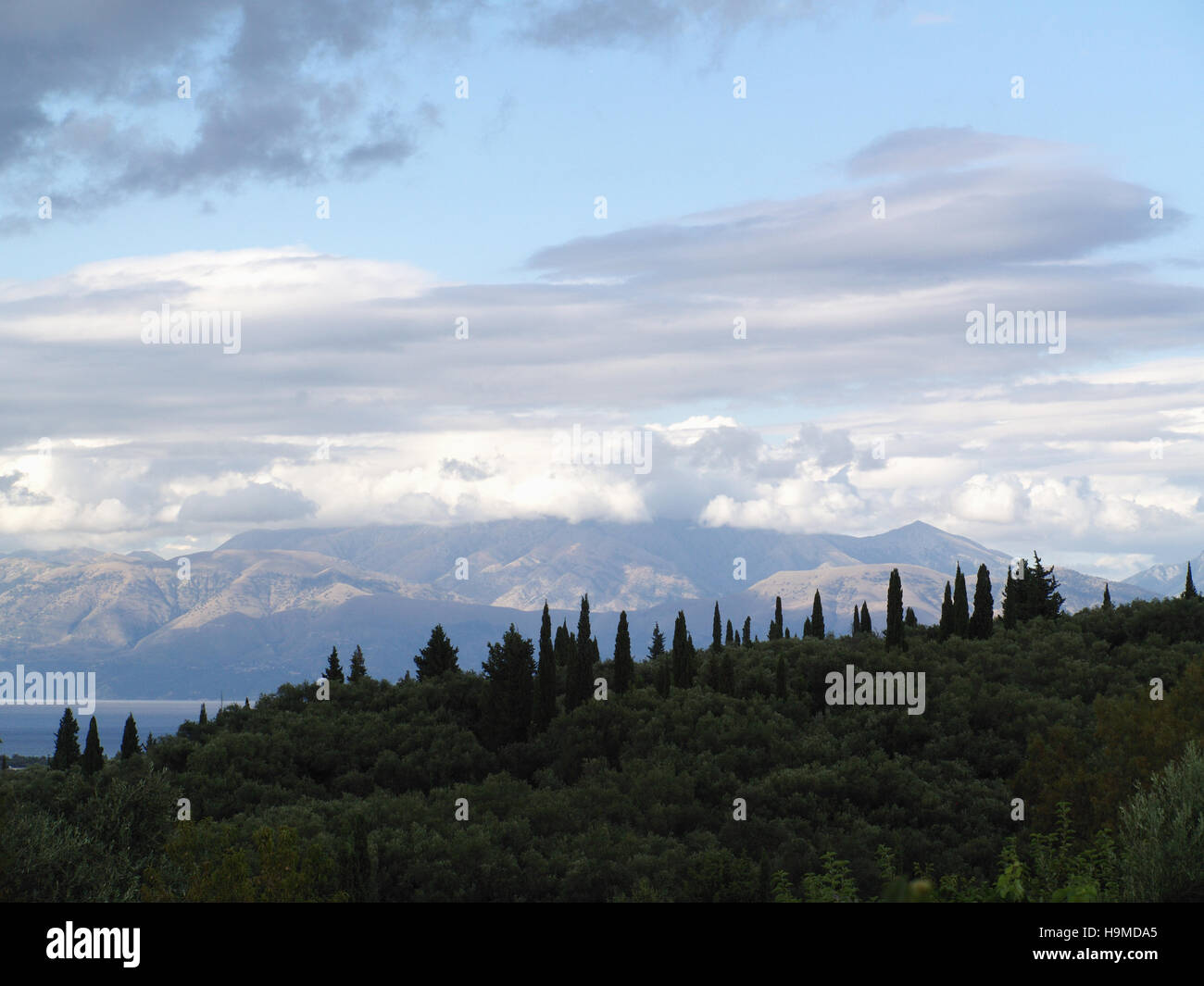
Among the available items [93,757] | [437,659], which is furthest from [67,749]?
[437,659]

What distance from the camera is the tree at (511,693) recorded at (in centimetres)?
9200

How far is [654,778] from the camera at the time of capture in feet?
246

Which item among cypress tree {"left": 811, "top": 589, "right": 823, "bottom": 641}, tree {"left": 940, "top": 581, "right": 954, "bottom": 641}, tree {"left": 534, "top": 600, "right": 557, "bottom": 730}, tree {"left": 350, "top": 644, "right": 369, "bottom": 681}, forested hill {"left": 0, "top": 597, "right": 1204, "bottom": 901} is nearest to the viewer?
forested hill {"left": 0, "top": 597, "right": 1204, "bottom": 901}

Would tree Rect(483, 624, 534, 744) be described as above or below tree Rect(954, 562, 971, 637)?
below

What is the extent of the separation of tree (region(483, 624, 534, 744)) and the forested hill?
0.77 ft

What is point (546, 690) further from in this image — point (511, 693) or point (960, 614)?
point (960, 614)

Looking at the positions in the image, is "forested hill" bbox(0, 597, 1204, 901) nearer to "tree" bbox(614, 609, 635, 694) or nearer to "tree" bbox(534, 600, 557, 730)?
"tree" bbox(534, 600, 557, 730)

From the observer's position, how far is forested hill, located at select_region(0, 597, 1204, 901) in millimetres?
49469

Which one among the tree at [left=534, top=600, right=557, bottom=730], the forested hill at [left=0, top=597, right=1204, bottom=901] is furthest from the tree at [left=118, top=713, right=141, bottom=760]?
the tree at [left=534, top=600, right=557, bottom=730]

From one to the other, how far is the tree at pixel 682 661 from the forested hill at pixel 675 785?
35 cm

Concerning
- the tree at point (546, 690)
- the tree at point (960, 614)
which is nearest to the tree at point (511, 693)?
the tree at point (546, 690)

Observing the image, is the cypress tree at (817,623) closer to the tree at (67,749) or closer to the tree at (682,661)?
the tree at (682,661)

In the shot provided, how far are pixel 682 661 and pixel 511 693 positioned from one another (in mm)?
17381
